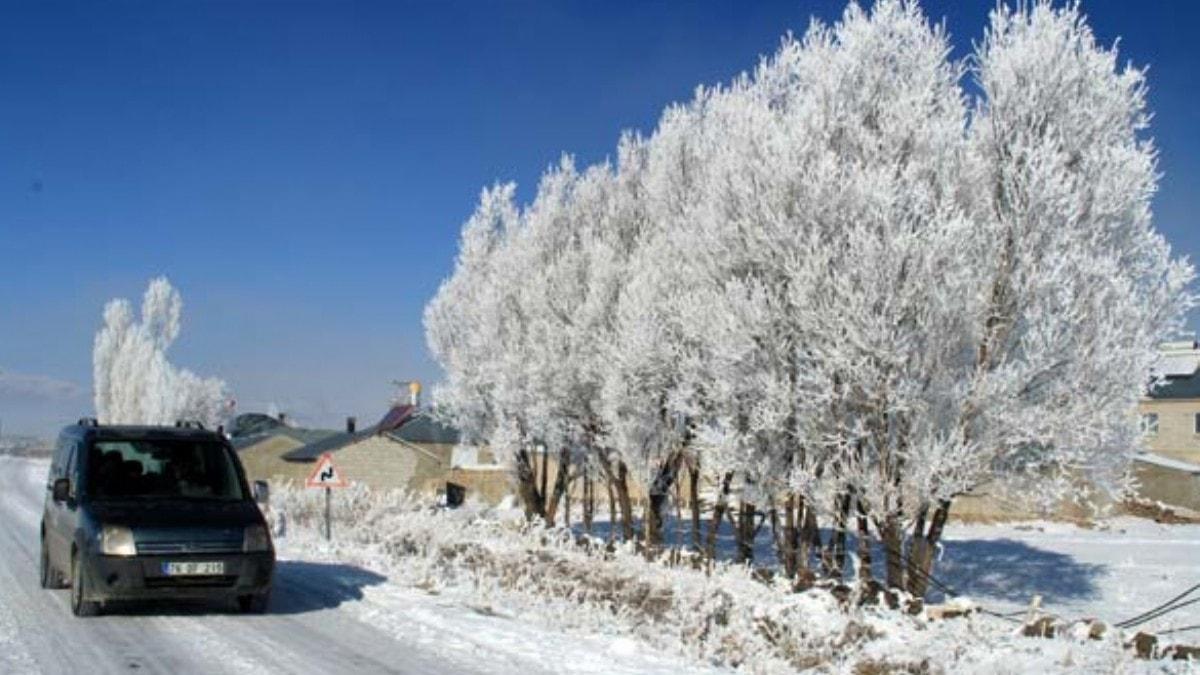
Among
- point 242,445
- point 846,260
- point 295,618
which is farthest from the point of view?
point 242,445

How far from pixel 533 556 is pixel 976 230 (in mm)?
9156

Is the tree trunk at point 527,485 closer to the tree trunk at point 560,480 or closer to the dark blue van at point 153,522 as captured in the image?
the tree trunk at point 560,480

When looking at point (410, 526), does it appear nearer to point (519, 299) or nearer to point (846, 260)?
point (846, 260)

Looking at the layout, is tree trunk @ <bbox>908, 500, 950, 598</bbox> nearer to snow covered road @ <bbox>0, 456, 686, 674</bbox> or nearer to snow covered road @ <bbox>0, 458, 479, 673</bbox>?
snow covered road @ <bbox>0, 456, 686, 674</bbox>

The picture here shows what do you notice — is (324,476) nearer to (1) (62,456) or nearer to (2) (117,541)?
(1) (62,456)

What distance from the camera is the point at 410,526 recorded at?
71.5 ft

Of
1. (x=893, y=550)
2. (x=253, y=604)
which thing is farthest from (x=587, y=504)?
(x=253, y=604)

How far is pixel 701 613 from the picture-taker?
41.4 ft

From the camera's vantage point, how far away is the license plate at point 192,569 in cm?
1120

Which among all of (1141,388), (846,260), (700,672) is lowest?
(700,672)

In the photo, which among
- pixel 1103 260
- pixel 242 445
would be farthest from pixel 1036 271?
pixel 242 445

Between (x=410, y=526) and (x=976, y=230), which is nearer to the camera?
(x=976, y=230)

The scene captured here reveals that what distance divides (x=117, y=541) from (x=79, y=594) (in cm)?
82

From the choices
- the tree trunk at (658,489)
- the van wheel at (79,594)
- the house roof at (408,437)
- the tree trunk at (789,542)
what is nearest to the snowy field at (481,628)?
the van wheel at (79,594)
